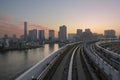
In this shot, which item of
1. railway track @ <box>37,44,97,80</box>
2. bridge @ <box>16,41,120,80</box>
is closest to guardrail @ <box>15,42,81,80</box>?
bridge @ <box>16,41,120,80</box>

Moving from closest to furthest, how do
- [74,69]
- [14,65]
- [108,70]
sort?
[108,70]
[74,69]
[14,65]

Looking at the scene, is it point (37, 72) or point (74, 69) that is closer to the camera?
point (37, 72)

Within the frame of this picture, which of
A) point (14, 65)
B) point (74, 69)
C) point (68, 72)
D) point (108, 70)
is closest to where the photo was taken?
point (108, 70)

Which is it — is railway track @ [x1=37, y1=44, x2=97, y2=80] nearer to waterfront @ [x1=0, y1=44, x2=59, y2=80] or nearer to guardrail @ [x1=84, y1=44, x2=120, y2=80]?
guardrail @ [x1=84, y1=44, x2=120, y2=80]

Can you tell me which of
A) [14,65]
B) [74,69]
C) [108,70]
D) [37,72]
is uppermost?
[108,70]

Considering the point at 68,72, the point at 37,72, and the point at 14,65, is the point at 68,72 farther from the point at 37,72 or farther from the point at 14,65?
the point at 14,65

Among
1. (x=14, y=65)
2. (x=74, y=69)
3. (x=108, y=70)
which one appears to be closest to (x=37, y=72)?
(x=108, y=70)

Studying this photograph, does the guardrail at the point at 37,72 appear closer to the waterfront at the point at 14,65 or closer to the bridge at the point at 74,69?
the bridge at the point at 74,69

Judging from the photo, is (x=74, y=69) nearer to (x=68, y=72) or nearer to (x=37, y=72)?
(x=68, y=72)

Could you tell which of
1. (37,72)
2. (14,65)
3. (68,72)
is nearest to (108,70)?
(68,72)

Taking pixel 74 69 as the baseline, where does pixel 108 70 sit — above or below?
above

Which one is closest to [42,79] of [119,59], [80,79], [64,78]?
[64,78]
